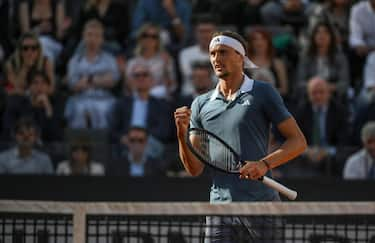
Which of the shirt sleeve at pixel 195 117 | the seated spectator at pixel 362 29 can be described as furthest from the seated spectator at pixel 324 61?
the shirt sleeve at pixel 195 117

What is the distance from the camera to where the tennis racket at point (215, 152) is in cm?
625

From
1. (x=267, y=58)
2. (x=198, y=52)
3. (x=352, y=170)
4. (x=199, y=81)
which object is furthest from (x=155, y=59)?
(x=352, y=170)

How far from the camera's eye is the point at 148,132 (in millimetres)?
11648

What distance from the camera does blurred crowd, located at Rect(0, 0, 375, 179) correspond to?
37.1 ft

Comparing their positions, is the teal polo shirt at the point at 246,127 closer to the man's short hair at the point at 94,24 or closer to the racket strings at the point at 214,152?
the racket strings at the point at 214,152

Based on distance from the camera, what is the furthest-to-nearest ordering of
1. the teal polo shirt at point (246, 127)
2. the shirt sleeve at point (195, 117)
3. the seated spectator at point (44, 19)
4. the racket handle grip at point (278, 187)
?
the seated spectator at point (44, 19) < the shirt sleeve at point (195, 117) < the teal polo shirt at point (246, 127) < the racket handle grip at point (278, 187)

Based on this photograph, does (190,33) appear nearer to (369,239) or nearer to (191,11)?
(191,11)

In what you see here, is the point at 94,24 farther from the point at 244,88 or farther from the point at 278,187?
the point at 278,187

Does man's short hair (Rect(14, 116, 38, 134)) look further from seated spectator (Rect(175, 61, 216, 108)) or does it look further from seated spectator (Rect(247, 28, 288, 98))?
seated spectator (Rect(247, 28, 288, 98))

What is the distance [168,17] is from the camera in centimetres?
1370

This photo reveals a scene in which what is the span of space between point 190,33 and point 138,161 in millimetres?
2729

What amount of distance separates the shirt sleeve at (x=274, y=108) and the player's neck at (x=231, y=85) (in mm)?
199

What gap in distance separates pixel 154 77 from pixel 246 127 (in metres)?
6.34

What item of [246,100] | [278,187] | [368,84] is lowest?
[278,187]
